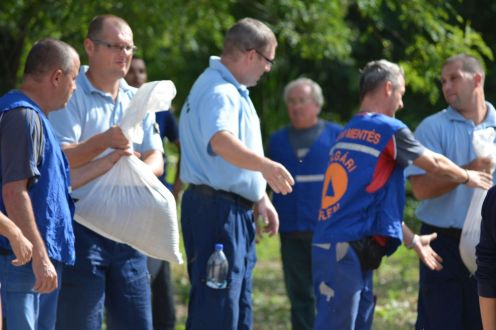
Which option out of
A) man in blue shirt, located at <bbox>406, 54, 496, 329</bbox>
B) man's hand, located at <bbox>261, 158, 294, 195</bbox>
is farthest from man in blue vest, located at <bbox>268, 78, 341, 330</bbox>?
man's hand, located at <bbox>261, 158, 294, 195</bbox>

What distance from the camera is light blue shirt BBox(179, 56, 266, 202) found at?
19.1 ft

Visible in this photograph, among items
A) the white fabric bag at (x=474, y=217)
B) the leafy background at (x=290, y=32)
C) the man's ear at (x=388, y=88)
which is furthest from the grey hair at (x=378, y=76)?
the leafy background at (x=290, y=32)

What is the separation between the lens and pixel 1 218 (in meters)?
4.32

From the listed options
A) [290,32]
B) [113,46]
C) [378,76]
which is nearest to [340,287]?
[378,76]

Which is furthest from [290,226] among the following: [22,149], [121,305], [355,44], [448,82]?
[355,44]

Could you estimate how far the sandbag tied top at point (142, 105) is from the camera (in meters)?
5.35

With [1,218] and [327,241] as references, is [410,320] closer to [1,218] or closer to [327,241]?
[327,241]

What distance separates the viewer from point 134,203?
17.6 ft

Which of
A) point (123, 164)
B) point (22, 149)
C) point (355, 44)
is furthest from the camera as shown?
point (355, 44)

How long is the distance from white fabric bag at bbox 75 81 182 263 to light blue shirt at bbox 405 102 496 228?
191cm

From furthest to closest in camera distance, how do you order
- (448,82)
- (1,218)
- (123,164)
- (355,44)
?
(355,44), (448,82), (123,164), (1,218)

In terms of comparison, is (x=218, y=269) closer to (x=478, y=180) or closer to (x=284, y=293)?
(x=478, y=180)

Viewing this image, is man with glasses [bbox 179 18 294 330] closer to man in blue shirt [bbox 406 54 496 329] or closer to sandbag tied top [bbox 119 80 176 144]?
sandbag tied top [bbox 119 80 176 144]

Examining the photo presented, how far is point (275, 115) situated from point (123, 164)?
11.4m
